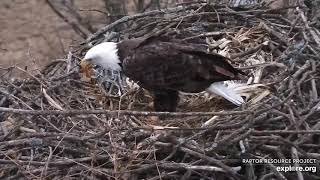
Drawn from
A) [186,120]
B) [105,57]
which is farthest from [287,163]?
[105,57]

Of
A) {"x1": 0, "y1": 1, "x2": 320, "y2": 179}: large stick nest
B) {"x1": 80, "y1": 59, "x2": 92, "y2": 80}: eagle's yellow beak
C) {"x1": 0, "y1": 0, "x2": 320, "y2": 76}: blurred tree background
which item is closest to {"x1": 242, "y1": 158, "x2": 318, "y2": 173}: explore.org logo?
{"x1": 0, "y1": 1, "x2": 320, "y2": 179}: large stick nest

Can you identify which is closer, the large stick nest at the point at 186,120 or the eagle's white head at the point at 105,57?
the large stick nest at the point at 186,120

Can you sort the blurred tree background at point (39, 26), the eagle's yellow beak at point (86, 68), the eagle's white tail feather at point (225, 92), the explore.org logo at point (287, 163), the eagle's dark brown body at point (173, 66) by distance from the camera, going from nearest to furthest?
1. the explore.org logo at point (287, 163)
2. the eagle's dark brown body at point (173, 66)
3. the eagle's white tail feather at point (225, 92)
4. the eagle's yellow beak at point (86, 68)
5. the blurred tree background at point (39, 26)

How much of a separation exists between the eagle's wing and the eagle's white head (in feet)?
0.44

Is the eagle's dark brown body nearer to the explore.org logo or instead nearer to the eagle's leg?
the eagle's leg

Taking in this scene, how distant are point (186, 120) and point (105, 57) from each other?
2.04 ft

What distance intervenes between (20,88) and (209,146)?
1.45 metres

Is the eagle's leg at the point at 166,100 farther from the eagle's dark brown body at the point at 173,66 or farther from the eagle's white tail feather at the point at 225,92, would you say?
the eagle's white tail feather at the point at 225,92

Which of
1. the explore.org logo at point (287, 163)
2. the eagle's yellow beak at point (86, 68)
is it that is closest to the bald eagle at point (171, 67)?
the eagle's yellow beak at point (86, 68)

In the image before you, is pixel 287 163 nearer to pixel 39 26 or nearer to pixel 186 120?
pixel 186 120

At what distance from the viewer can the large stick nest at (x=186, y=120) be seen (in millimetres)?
3213

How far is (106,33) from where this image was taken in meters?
4.88

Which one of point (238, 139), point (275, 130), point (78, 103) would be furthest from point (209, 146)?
point (78, 103)

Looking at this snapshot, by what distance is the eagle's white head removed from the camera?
3.98 meters
